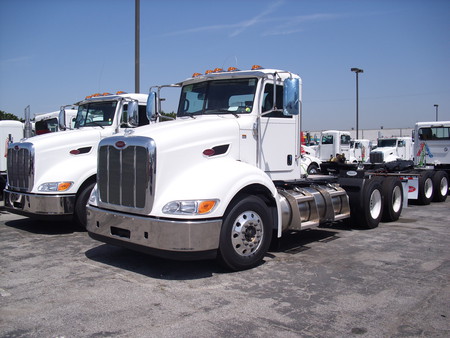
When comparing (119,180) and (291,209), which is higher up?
(119,180)

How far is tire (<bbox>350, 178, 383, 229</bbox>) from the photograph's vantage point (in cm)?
882

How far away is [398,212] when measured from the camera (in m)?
10.3

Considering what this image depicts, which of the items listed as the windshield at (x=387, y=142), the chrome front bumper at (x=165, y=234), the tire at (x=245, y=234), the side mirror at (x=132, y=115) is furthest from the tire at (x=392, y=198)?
the windshield at (x=387, y=142)

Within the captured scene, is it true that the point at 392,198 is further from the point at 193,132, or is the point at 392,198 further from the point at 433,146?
the point at 433,146

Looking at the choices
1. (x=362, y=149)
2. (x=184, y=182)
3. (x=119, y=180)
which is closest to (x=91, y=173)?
(x=119, y=180)

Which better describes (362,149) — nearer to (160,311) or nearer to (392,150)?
(392,150)

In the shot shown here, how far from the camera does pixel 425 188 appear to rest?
43.3 feet

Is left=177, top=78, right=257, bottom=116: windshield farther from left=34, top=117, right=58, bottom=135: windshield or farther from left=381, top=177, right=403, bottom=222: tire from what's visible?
left=34, top=117, right=58, bottom=135: windshield

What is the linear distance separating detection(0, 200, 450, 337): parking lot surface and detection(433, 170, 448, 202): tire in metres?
6.45

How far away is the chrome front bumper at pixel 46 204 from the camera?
7906 millimetres

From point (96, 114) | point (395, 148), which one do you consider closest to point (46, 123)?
point (96, 114)

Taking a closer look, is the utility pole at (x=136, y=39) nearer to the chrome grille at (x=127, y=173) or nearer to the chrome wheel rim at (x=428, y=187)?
the chrome grille at (x=127, y=173)

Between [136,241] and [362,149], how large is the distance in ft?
98.0

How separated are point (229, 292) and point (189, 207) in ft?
3.55
